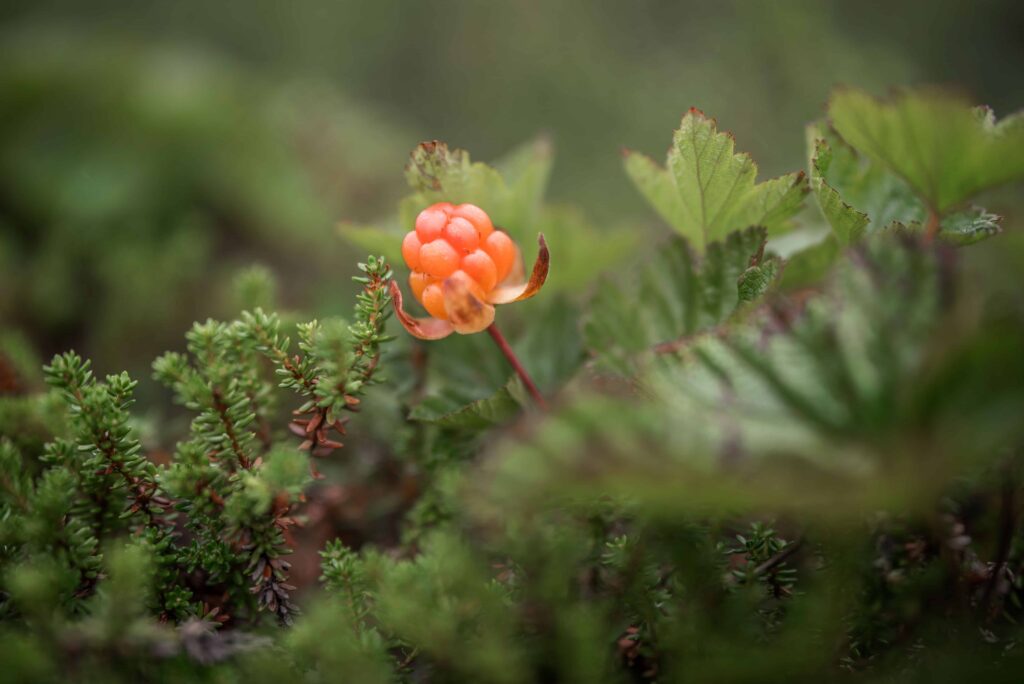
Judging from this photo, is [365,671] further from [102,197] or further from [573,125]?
[573,125]

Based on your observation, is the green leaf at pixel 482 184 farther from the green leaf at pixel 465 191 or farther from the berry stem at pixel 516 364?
the berry stem at pixel 516 364

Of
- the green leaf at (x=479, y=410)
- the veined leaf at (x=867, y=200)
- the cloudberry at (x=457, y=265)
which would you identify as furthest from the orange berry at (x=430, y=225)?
the veined leaf at (x=867, y=200)

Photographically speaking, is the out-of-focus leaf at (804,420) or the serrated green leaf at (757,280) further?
the serrated green leaf at (757,280)

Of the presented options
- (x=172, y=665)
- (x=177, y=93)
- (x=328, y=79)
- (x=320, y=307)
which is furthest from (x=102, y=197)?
(x=172, y=665)

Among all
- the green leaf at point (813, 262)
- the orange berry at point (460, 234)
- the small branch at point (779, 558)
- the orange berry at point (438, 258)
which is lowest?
the small branch at point (779, 558)

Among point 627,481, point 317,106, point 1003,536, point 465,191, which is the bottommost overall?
point 1003,536

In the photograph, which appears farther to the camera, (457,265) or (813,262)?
(813,262)

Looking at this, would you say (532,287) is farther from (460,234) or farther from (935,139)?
(935,139)

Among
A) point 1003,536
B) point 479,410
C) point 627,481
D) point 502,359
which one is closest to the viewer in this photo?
point 627,481

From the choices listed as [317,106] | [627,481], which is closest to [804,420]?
[627,481]
